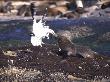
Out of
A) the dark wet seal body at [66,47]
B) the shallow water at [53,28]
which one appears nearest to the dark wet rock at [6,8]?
the shallow water at [53,28]

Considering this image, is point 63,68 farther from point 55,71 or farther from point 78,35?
point 78,35

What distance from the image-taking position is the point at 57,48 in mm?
13312

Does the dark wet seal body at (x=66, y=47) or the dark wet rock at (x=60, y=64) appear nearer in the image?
the dark wet rock at (x=60, y=64)

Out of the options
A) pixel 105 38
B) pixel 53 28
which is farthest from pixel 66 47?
pixel 53 28

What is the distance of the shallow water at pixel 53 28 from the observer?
1712 centimetres

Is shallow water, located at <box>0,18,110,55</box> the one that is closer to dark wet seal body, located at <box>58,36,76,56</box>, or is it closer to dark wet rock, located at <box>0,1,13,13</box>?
dark wet seal body, located at <box>58,36,76,56</box>

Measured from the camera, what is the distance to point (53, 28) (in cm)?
1981

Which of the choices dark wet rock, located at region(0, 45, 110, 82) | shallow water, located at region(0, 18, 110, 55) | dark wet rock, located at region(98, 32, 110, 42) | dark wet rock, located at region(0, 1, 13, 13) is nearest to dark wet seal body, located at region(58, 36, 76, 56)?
dark wet rock, located at region(0, 45, 110, 82)

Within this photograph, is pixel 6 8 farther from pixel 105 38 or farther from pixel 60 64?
pixel 60 64

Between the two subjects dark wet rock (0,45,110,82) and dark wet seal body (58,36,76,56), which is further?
dark wet seal body (58,36,76,56)

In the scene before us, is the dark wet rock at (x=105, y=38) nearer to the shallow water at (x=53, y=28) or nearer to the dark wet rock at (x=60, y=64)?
the shallow water at (x=53, y=28)

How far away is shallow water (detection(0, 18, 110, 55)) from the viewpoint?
17122 mm

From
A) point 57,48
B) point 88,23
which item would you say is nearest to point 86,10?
point 88,23

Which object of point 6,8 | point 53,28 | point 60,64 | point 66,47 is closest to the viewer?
point 60,64
